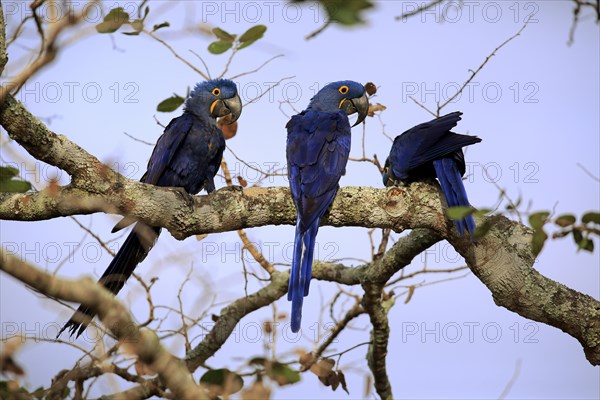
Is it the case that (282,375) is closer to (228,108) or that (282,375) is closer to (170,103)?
(170,103)

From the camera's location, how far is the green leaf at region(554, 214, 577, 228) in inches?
66.8

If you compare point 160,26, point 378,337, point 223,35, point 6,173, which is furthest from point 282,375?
point 378,337

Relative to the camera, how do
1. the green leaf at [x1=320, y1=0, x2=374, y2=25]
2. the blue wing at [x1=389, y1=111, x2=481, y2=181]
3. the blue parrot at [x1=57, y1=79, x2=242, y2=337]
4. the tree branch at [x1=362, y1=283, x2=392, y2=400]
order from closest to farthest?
the green leaf at [x1=320, y1=0, x2=374, y2=25] < the blue wing at [x1=389, y1=111, x2=481, y2=181] < the blue parrot at [x1=57, y1=79, x2=242, y2=337] < the tree branch at [x1=362, y1=283, x2=392, y2=400]

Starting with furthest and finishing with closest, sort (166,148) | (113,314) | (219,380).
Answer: (166,148), (219,380), (113,314)

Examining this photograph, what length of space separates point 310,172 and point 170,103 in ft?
2.95

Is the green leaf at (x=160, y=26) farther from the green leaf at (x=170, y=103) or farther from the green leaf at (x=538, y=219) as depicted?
the green leaf at (x=538, y=219)

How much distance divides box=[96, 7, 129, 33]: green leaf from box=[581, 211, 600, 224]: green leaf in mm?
1626

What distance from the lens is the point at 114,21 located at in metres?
2.36

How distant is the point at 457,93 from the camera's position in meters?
3.48

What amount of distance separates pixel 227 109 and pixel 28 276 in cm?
298

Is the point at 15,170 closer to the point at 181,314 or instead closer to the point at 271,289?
the point at 181,314

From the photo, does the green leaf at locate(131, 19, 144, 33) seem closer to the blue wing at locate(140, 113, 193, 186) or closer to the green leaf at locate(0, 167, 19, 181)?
the blue wing at locate(140, 113, 193, 186)

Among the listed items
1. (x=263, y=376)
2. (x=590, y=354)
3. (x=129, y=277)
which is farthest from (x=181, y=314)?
(x=590, y=354)

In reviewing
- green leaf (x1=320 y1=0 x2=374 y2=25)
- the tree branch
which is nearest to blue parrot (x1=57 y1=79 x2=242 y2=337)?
the tree branch
